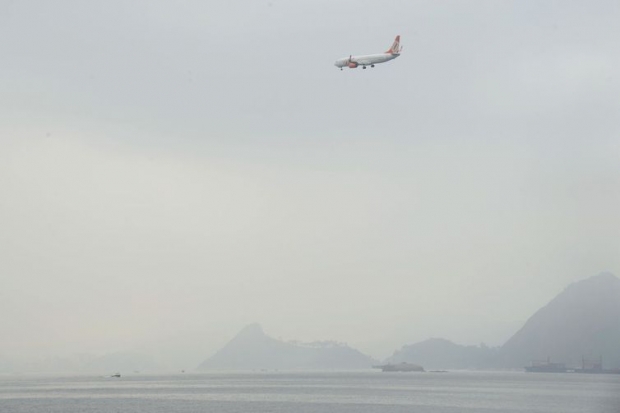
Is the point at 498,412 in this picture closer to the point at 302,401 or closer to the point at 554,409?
the point at 554,409

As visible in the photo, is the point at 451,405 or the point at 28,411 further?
the point at 451,405

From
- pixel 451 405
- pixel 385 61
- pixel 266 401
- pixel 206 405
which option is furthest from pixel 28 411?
pixel 385 61

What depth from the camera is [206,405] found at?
18050cm

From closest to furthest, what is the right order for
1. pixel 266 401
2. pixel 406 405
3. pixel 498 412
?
pixel 498 412 → pixel 406 405 → pixel 266 401

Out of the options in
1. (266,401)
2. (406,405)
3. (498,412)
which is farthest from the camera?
(266,401)

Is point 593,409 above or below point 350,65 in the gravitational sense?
below

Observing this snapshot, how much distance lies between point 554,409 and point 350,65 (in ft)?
318

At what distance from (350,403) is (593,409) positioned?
60.0 m

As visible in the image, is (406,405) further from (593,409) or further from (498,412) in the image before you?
(593,409)

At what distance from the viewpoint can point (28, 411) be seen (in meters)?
166

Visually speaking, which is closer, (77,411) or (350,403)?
(77,411)

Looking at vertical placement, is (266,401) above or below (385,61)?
below

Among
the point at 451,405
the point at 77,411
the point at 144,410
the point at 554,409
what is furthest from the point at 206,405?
the point at 554,409

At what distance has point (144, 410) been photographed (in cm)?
16375
